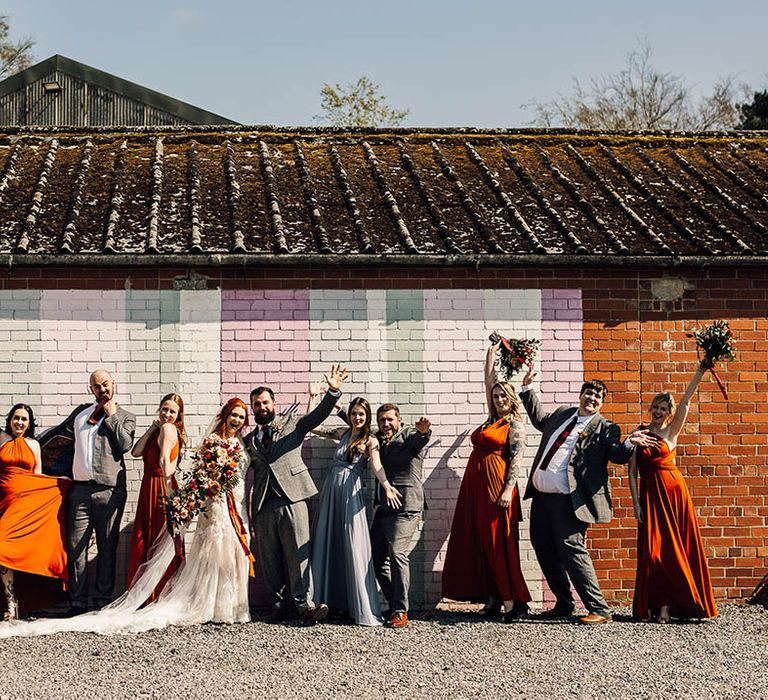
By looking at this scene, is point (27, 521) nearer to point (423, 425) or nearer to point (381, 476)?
point (381, 476)

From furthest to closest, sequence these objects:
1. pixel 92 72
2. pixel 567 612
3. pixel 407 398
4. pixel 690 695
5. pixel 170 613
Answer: pixel 92 72 < pixel 407 398 < pixel 567 612 < pixel 170 613 < pixel 690 695

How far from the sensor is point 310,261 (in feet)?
31.0

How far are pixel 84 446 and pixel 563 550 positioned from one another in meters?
3.96

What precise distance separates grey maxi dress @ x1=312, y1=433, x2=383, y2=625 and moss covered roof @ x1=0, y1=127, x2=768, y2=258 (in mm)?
1948

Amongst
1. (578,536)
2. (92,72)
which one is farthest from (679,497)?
(92,72)

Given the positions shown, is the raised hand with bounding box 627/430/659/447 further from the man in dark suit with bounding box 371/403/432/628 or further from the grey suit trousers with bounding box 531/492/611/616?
the man in dark suit with bounding box 371/403/432/628

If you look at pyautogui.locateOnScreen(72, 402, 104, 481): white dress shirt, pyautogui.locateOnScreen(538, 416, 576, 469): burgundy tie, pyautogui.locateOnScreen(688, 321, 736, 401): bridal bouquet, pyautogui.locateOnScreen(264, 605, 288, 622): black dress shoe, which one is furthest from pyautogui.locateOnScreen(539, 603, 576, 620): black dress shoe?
pyautogui.locateOnScreen(72, 402, 104, 481): white dress shirt

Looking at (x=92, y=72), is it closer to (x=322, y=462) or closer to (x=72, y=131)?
(x=72, y=131)

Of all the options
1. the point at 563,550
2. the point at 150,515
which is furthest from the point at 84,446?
the point at 563,550

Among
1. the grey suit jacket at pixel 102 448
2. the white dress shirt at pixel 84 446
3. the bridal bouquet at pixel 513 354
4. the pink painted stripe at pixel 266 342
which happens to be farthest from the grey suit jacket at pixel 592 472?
the white dress shirt at pixel 84 446

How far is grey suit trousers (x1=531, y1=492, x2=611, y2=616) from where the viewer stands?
8.77 metres

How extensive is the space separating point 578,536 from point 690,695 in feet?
7.46

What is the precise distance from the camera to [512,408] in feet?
30.0

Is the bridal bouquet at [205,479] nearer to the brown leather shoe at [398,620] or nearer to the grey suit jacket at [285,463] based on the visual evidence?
the grey suit jacket at [285,463]
